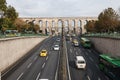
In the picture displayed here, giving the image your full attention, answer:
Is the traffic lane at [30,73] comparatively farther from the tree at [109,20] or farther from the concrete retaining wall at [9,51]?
the tree at [109,20]

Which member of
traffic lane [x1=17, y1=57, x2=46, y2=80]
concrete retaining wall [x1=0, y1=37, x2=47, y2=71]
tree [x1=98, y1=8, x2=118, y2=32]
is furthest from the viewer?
tree [x1=98, y1=8, x2=118, y2=32]

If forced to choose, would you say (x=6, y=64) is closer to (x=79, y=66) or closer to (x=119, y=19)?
(x=79, y=66)

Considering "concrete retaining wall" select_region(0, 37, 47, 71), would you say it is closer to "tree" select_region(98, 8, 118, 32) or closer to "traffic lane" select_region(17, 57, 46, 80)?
"traffic lane" select_region(17, 57, 46, 80)

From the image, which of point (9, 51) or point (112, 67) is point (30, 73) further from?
point (112, 67)

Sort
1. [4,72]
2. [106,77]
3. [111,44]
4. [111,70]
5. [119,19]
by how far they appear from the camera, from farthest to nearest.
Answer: [119,19]
[111,44]
[4,72]
[106,77]
[111,70]

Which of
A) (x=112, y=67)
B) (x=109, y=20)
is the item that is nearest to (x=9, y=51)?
(x=112, y=67)

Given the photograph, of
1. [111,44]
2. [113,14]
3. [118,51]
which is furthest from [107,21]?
[118,51]

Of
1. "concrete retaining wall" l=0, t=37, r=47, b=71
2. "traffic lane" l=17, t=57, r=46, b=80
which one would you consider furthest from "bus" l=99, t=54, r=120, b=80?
"concrete retaining wall" l=0, t=37, r=47, b=71

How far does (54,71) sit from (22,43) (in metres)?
25.9

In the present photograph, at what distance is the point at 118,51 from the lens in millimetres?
53844

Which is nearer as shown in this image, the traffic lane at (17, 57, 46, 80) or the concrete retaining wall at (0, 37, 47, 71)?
the traffic lane at (17, 57, 46, 80)

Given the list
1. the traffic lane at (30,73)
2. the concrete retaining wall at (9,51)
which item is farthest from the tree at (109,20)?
the traffic lane at (30,73)

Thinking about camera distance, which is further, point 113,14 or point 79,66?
point 113,14

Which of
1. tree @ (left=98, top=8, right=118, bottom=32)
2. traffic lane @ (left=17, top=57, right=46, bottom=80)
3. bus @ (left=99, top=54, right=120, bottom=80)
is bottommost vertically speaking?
traffic lane @ (left=17, top=57, right=46, bottom=80)
